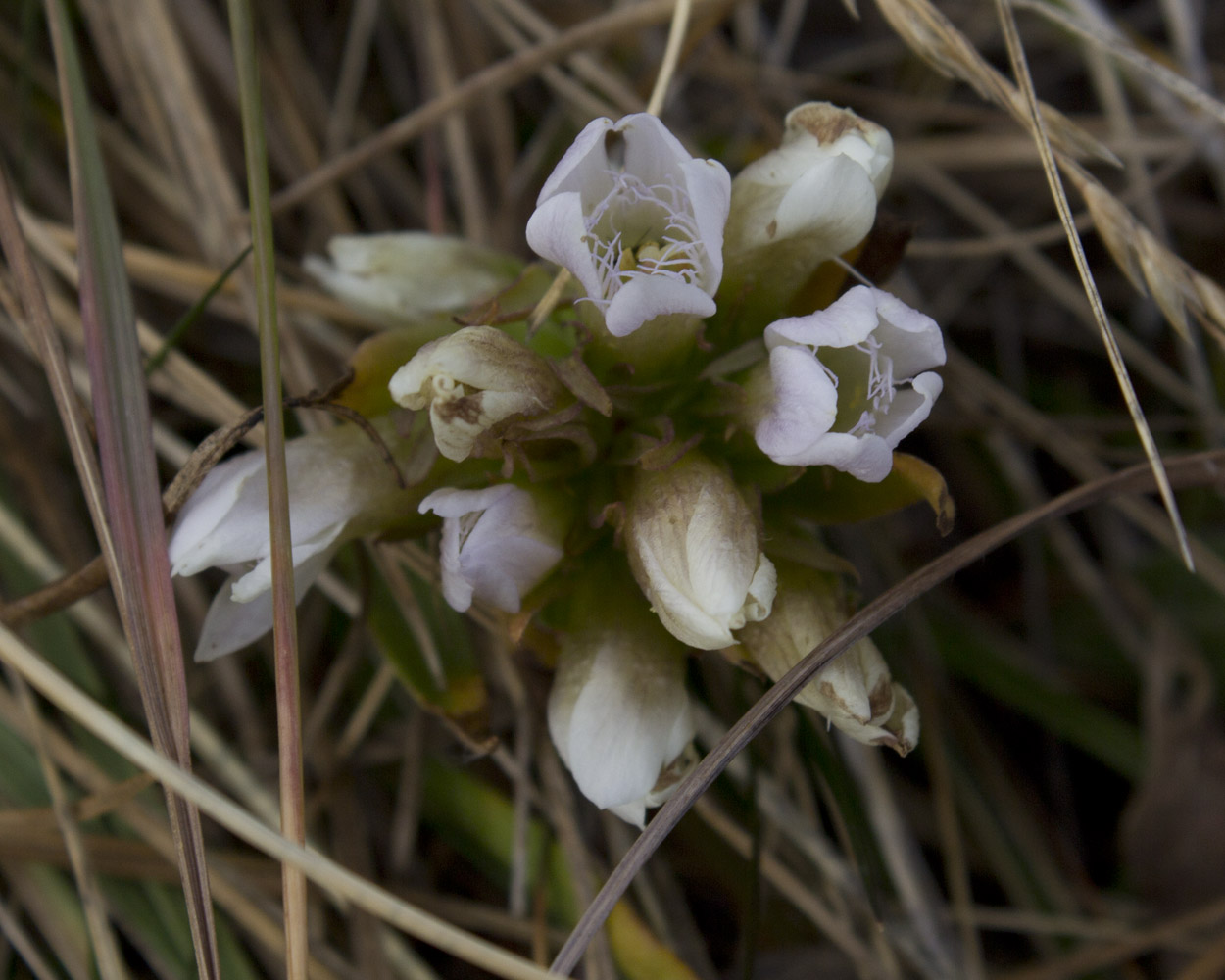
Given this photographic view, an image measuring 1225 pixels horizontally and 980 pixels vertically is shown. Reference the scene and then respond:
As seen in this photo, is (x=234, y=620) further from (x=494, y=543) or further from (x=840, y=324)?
(x=840, y=324)

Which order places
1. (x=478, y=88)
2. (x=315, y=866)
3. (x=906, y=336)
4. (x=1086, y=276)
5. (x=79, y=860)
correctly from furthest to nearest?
1. (x=478, y=88)
2. (x=79, y=860)
3. (x=1086, y=276)
4. (x=906, y=336)
5. (x=315, y=866)

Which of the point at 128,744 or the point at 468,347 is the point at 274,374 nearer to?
the point at 468,347

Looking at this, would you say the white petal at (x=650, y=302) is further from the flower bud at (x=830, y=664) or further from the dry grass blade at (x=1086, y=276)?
the dry grass blade at (x=1086, y=276)

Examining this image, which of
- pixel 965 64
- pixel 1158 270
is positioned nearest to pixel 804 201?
pixel 965 64

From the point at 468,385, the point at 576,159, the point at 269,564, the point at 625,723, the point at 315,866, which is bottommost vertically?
the point at 625,723

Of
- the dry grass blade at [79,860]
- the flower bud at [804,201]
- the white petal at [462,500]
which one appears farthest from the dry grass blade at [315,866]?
Answer: the flower bud at [804,201]
